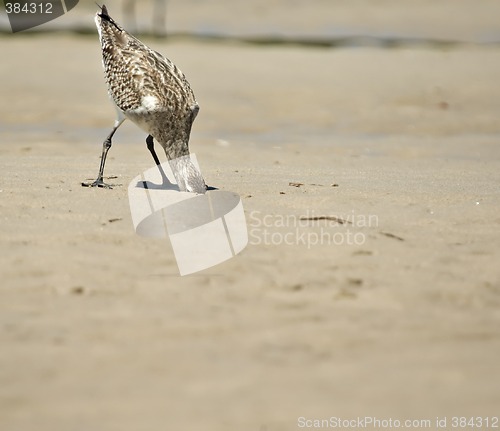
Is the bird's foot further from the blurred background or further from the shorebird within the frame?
the blurred background

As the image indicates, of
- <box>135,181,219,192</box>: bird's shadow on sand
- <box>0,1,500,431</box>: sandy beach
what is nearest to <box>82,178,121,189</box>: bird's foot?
<box>0,1,500,431</box>: sandy beach

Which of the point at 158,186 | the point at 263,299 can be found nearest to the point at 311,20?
the point at 158,186

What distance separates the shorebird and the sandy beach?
51cm

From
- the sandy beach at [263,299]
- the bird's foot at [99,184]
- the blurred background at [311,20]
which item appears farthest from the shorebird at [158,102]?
the blurred background at [311,20]

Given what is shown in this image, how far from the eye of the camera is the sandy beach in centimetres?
392

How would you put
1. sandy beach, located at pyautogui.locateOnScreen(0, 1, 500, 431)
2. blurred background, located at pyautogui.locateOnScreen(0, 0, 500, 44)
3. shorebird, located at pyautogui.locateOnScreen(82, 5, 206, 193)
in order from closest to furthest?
1. sandy beach, located at pyautogui.locateOnScreen(0, 1, 500, 431)
2. shorebird, located at pyautogui.locateOnScreen(82, 5, 206, 193)
3. blurred background, located at pyautogui.locateOnScreen(0, 0, 500, 44)

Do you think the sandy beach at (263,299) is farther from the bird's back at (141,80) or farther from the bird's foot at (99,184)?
the bird's back at (141,80)

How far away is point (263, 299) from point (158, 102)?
126 inches

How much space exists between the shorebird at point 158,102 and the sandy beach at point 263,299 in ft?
1.66

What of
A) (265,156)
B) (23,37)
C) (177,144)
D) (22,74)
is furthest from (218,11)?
(177,144)

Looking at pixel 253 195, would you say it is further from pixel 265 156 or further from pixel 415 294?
pixel 265 156

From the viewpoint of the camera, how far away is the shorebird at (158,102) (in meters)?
7.71

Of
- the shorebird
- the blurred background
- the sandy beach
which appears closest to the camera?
the sandy beach

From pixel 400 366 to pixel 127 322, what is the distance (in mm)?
1439
